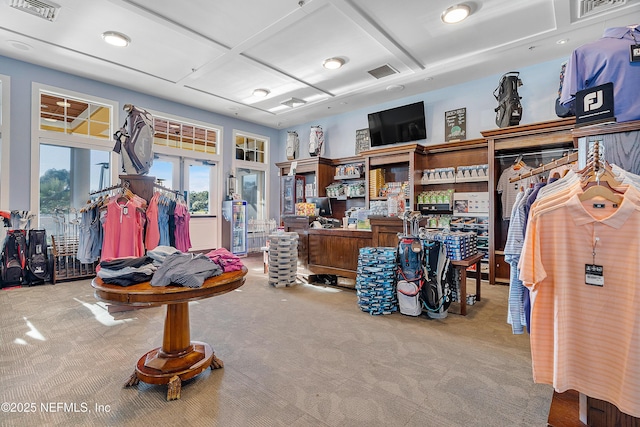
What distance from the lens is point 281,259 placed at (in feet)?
14.9

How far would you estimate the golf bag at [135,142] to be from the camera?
3.27 meters

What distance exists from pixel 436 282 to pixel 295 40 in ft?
11.8

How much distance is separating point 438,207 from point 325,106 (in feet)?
10.9

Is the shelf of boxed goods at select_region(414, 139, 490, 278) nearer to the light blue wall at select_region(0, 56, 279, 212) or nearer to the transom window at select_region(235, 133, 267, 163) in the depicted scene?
the transom window at select_region(235, 133, 267, 163)

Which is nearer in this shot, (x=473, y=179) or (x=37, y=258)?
(x=37, y=258)

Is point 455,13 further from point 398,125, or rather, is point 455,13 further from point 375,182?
point 375,182

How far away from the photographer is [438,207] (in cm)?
546

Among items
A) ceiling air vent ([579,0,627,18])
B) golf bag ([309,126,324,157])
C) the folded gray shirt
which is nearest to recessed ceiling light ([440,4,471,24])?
ceiling air vent ([579,0,627,18])

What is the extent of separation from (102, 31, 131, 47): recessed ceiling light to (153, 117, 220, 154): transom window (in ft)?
6.99

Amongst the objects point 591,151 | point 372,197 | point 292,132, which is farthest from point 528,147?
point 292,132

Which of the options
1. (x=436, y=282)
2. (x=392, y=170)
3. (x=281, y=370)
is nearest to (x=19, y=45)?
(x=281, y=370)

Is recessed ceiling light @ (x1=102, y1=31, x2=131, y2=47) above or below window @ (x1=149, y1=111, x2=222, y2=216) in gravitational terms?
above

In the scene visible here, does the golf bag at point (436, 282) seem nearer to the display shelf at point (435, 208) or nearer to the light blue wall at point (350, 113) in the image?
the display shelf at point (435, 208)

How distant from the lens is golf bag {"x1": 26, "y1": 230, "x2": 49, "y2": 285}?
4477 mm
